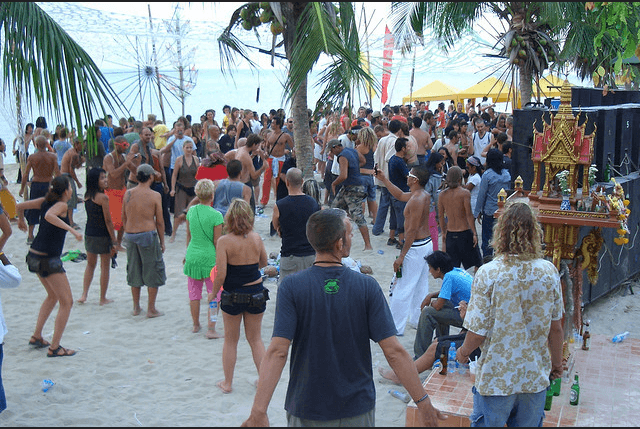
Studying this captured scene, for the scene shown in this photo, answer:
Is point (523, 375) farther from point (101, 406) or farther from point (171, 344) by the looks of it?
point (171, 344)

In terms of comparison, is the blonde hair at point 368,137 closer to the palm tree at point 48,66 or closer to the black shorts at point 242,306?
the black shorts at point 242,306

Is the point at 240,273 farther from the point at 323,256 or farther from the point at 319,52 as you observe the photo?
the point at 319,52

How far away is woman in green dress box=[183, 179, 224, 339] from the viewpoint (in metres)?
6.47

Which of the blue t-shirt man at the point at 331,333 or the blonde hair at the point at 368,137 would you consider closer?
the blue t-shirt man at the point at 331,333

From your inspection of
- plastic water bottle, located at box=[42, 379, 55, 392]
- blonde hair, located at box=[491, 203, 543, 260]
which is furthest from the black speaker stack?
plastic water bottle, located at box=[42, 379, 55, 392]

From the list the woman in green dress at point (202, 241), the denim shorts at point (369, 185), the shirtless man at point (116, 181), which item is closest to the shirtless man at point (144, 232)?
the woman in green dress at point (202, 241)

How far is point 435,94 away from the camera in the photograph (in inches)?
1061

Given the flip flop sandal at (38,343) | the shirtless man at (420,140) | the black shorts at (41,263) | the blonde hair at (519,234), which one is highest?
the shirtless man at (420,140)

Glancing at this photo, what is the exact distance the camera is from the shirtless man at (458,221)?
23.1 ft

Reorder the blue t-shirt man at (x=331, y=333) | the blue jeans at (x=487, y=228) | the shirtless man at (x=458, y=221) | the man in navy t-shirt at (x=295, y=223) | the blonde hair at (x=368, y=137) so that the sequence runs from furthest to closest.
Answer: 1. the blonde hair at (x=368, y=137)
2. the blue jeans at (x=487, y=228)
3. the shirtless man at (x=458, y=221)
4. the man in navy t-shirt at (x=295, y=223)
5. the blue t-shirt man at (x=331, y=333)

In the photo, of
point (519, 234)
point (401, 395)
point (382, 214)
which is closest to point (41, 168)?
point (382, 214)

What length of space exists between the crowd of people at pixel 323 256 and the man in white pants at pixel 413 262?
0.01 m

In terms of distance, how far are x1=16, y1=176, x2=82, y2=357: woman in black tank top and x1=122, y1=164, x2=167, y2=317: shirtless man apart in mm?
917

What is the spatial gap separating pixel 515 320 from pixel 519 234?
0.45 meters
